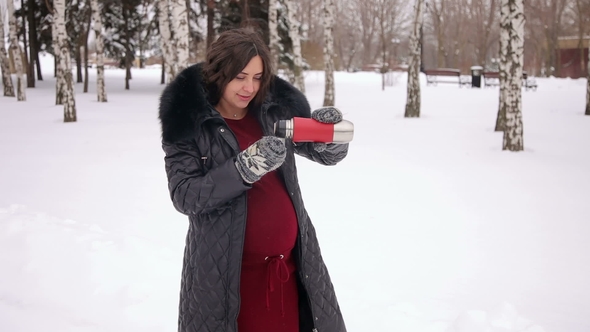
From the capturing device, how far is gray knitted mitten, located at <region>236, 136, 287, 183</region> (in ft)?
5.70

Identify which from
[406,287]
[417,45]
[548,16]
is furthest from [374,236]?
[548,16]

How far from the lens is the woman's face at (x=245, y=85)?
6.28ft

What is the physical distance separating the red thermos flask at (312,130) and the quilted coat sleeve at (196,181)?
245 mm

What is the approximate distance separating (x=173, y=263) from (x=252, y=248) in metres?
2.90

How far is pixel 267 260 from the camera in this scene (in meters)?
1.98

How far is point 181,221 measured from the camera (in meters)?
5.91

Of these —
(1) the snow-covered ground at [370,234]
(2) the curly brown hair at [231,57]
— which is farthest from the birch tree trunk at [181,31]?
(2) the curly brown hair at [231,57]

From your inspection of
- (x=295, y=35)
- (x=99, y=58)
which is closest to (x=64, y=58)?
(x=99, y=58)

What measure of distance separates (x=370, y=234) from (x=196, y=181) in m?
3.88

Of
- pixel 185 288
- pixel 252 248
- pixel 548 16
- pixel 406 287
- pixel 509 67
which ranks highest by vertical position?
pixel 548 16

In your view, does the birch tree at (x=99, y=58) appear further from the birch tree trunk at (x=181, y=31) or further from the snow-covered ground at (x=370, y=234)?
the birch tree trunk at (x=181, y=31)

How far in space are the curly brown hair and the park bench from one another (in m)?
25.8

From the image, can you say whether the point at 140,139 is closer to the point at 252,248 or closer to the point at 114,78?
the point at 252,248

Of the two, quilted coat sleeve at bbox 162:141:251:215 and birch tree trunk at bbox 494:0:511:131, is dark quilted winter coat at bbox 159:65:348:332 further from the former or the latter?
birch tree trunk at bbox 494:0:511:131
